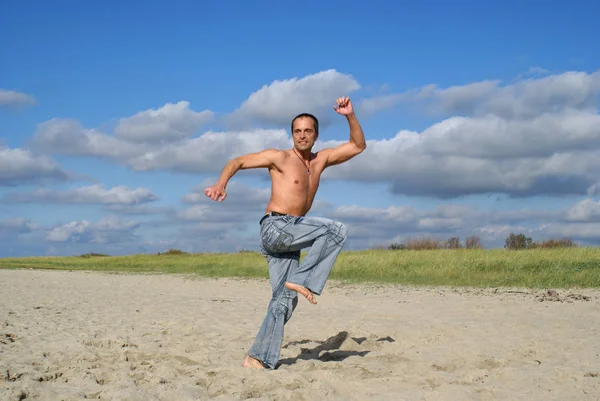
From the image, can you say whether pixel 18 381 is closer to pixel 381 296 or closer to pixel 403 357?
pixel 403 357

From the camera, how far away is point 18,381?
5.47 m

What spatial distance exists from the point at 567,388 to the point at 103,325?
23.0 feet

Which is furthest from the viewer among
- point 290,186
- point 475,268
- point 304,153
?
point 475,268

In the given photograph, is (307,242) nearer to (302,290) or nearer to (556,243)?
(302,290)

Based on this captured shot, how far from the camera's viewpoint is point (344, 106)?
20.1ft

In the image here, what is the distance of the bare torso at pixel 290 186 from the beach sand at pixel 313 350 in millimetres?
1657

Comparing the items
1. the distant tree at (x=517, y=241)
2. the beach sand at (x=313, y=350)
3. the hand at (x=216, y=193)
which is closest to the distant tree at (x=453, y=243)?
the distant tree at (x=517, y=241)

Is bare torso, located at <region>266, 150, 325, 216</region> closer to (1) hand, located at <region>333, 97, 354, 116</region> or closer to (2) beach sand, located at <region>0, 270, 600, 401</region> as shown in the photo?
(1) hand, located at <region>333, 97, 354, 116</region>

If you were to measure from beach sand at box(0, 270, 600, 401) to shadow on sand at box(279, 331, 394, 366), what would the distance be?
0.02 m

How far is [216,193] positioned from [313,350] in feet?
10.9

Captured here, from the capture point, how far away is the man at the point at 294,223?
5.82m

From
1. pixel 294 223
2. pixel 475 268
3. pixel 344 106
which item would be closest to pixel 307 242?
pixel 294 223

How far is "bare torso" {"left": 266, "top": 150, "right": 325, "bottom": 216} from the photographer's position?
236 inches

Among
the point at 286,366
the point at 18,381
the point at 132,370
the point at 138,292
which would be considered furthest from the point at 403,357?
the point at 138,292
